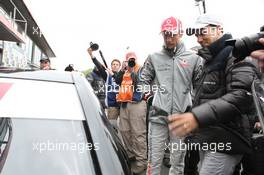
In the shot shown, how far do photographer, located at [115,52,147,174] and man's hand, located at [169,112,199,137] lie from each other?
124 inches

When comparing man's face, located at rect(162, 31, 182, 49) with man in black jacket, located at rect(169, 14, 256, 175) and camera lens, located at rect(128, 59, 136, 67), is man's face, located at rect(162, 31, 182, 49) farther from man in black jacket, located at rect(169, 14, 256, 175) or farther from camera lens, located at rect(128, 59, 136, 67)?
camera lens, located at rect(128, 59, 136, 67)

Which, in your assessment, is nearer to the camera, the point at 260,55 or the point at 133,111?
the point at 260,55

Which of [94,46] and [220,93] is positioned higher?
[94,46]

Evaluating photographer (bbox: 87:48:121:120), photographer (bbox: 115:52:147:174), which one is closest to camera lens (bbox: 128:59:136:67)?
photographer (bbox: 115:52:147:174)

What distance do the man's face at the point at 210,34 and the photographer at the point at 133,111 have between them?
2129mm

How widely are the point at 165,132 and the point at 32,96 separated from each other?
1881 mm

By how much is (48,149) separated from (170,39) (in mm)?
2132

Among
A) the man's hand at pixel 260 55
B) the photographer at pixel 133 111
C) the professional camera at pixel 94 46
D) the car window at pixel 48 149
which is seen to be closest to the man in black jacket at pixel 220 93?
the man's hand at pixel 260 55

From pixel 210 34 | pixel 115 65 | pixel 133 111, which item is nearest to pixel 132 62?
pixel 133 111

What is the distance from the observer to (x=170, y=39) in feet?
10.3

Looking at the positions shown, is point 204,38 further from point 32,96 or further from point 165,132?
point 32,96

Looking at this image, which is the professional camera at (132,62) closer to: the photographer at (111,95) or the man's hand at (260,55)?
the photographer at (111,95)

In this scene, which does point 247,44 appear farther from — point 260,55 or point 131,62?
point 131,62

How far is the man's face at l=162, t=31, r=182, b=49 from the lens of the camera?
123 inches
